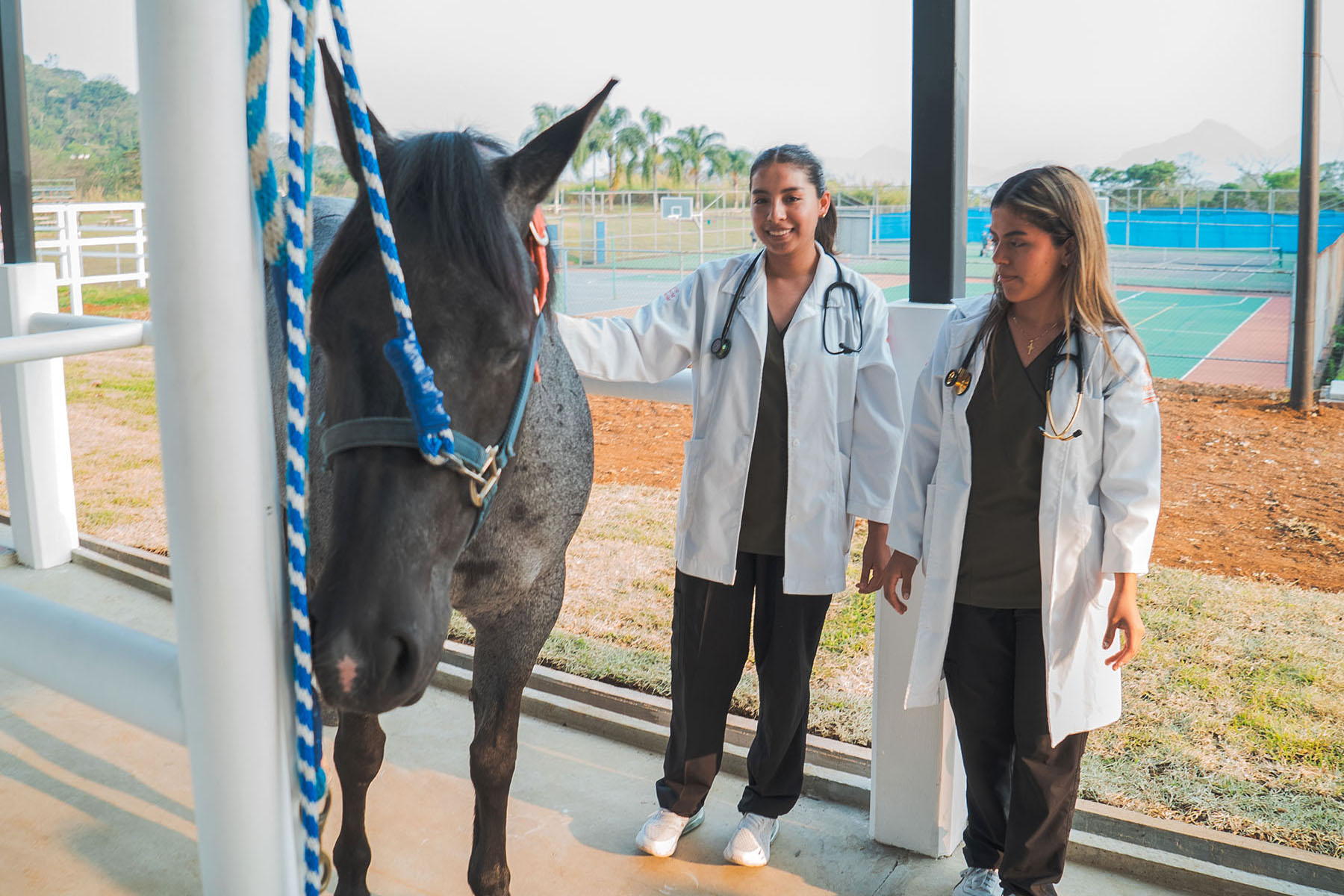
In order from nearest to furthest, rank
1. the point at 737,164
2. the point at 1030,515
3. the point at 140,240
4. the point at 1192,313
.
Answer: the point at 1030,515 < the point at 140,240 < the point at 1192,313 < the point at 737,164

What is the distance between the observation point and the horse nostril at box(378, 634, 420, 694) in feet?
3.37

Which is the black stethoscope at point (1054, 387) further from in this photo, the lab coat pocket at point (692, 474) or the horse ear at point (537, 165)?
the horse ear at point (537, 165)

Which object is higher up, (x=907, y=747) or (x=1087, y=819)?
(x=907, y=747)

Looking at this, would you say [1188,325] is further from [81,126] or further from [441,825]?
[81,126]

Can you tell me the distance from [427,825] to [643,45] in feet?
118

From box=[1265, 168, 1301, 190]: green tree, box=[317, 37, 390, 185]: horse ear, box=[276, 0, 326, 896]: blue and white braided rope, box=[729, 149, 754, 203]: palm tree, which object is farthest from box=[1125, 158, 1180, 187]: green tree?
box=[276, 0, 326, 896]: blue and white braided rope

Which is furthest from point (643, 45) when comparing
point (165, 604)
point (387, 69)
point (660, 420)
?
point (165, 604)

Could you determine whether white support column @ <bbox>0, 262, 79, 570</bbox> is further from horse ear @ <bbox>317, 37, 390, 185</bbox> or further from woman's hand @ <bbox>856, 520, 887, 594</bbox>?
woman's hand @ <bbox>856, 520, 887, 594</bbox>

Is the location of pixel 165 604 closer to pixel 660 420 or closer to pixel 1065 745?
pixel 1065 745

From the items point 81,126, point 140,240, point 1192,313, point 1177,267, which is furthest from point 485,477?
point 81,126

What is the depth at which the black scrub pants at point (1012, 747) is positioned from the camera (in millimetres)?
1938

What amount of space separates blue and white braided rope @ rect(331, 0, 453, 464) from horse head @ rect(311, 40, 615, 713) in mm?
77

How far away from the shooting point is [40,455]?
421 centimetres

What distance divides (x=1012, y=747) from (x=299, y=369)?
1821 millimetres
